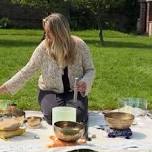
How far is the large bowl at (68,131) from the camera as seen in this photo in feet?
15.9

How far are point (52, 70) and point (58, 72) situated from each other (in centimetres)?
7

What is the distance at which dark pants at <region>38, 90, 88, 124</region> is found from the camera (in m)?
5.72

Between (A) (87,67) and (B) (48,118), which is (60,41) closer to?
(A) (87,67)

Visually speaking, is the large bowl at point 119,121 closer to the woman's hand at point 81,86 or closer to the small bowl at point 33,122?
the woman's hand at point 81,86

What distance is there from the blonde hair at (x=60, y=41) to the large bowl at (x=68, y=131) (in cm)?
105

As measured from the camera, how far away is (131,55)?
16766mm

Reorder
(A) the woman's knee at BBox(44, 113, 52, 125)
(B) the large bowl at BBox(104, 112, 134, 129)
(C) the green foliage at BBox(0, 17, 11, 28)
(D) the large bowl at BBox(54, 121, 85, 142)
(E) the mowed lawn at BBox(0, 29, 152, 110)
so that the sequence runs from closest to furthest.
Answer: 1. (D) the large bowl at BBox(54, 121, 85, 142)
2. (B) the large bowl at BBox(104, 112, 134, 129)
3. (A) the woman's knee at BBox(44, 113, 52, 125)
4. (E) the mowed lawn at BBox(0, 29, 152, 110)
5. (C) the green foliage at BBox(0, 17, 11, 28)

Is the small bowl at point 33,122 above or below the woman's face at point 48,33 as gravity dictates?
below

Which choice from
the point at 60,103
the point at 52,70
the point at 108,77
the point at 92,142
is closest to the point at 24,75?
the point at 52,70

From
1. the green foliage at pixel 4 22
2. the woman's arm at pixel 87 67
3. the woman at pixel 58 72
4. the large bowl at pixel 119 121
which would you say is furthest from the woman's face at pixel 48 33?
the green foliage at pixel 4 22

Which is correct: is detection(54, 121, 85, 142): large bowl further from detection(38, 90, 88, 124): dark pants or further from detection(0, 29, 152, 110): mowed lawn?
detection(0, 29, 152, 110): mowed lawn

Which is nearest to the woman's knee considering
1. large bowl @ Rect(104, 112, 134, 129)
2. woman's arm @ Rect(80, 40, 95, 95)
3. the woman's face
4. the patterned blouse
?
the patterned blouse

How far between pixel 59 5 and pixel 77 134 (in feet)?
67.5

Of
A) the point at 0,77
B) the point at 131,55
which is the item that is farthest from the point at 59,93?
the point at 131,55
